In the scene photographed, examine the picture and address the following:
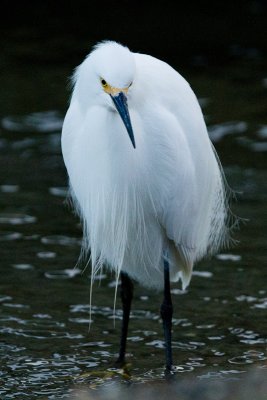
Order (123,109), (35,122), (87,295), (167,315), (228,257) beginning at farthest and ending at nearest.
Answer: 1. (35,122)
2. (228,257)
3. (87,295)
4. (167,315)
5. (123,109)

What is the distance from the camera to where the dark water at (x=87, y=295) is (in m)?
5.23

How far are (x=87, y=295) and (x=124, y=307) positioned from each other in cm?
85

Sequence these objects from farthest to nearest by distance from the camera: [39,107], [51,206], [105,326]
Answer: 1. [39,107]
2. [51,206]
3. [105,326]

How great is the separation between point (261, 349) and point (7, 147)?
155 inches

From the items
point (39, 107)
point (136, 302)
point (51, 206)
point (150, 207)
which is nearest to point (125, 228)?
point (150, 207)

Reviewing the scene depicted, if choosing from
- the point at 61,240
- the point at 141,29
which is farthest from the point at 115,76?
the point at 141,29

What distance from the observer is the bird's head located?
4.12m

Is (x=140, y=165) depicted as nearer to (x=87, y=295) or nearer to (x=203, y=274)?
(x=87, y=295)

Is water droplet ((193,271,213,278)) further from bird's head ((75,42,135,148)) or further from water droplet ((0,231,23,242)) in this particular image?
bird's head ((75,42,135,148))

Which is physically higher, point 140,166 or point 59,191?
point 59,191

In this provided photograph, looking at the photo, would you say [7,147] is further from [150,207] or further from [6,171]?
[150,207]

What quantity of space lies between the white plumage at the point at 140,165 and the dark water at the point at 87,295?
21.2 inches

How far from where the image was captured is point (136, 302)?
618 centimetres

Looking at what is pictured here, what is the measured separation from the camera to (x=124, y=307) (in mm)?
5375
